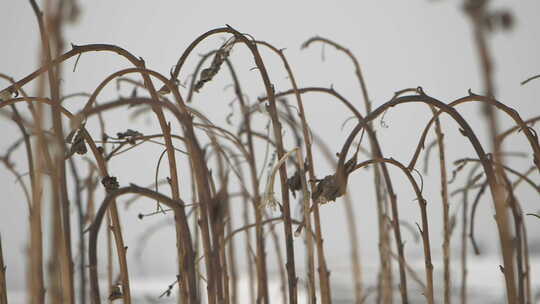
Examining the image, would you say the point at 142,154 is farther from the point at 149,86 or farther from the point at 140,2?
the point at 149,86

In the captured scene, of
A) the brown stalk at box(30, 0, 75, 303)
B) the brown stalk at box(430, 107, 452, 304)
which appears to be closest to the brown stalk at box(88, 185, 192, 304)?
the brown stalk at box(30, 0, 75, 303)

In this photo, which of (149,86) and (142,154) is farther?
(142,154)

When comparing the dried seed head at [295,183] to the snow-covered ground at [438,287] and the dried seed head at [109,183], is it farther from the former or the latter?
the snow-covered ground at [438,287]

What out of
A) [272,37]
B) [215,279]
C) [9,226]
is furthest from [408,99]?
[9,226]

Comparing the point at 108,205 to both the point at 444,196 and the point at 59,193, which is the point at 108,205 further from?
the point at 444,196

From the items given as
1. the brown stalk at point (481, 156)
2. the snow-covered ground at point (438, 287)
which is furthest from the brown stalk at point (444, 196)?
the snow-covered ground at point (438, 287)

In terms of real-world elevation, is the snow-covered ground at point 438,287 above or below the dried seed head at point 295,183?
below

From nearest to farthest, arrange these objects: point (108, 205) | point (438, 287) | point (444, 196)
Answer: point (108, 205), point (444, 196), point (438, 287)

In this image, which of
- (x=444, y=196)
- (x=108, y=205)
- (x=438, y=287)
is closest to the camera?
(x=108, y=205)

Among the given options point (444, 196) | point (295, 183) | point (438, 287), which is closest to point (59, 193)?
point (295, 183)

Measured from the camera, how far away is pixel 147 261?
1.63m

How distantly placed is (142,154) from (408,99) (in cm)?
77

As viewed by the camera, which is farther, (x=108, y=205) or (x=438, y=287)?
(x=438, y=287)

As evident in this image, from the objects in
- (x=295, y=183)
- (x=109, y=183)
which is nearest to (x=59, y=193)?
(x=109, y=183)
